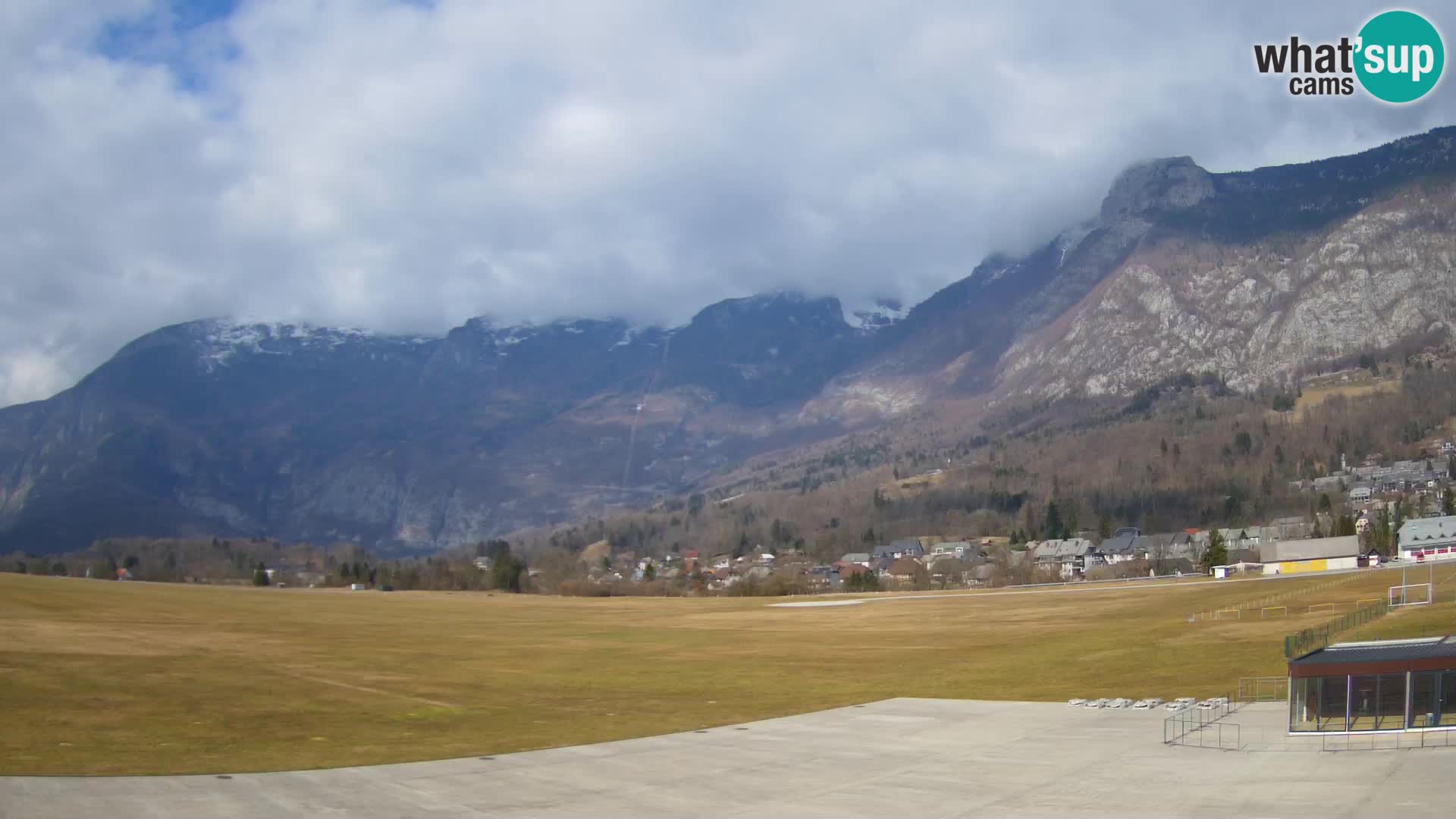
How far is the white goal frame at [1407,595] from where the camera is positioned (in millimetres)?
65894

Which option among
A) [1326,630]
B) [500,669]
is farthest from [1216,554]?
[500,669]

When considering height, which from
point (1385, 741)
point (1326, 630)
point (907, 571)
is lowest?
point (907, 571)

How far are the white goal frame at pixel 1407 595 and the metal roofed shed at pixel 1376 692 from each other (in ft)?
108

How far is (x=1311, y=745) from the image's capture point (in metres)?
34.6

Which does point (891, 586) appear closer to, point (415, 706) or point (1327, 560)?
point (1327, 560)

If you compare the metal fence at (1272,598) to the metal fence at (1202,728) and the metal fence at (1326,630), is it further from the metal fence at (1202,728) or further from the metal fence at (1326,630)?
the metal fence at (1202,728)

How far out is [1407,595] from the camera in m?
70.6

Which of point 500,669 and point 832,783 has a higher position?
point 832,783

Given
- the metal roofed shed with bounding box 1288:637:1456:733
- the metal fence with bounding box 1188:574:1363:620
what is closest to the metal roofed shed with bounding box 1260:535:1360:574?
the metal fence with bounding box 1188:574:1363:620

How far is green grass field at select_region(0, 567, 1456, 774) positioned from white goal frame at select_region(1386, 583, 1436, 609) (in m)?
1.49

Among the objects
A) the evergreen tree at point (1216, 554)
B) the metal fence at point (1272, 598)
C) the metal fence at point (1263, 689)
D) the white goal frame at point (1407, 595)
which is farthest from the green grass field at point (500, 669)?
the evergreen tree at point (1216, 554)

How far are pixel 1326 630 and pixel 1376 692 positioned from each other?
820 inches

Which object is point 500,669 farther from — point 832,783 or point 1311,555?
point 1311,555

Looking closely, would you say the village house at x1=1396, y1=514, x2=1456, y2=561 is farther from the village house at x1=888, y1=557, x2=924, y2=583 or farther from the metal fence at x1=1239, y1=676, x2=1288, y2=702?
the metal fence at x1=1239, y1=676, x2=1288, y2=702
